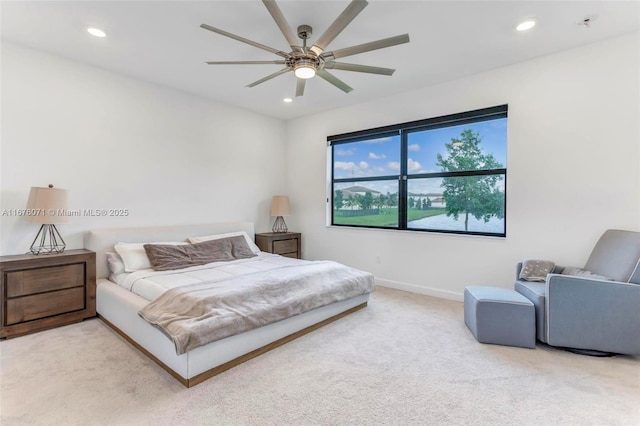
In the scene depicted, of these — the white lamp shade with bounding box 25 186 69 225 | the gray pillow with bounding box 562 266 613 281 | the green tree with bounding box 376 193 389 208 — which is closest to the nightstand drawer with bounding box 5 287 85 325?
the white lamp shade with bounding box 25 186 69 225

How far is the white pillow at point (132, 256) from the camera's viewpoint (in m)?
3.46

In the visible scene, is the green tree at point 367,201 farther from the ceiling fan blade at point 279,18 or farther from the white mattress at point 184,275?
the ceiling fan blade at point 279,18

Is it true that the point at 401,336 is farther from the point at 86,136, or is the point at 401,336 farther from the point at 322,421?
the point at 86,136

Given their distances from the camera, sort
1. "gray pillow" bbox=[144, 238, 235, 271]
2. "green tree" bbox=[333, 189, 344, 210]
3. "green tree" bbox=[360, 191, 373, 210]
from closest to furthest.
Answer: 1. "gray pillow" bbox=[144, 238, 235, 271]
2. "green tree" bbox=[360, 191, 373, 210]
3. "green tree" bbox=[333, 189, 344, 210]

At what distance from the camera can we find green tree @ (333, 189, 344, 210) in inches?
214

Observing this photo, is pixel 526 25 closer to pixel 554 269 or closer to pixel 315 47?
pixel 315 47

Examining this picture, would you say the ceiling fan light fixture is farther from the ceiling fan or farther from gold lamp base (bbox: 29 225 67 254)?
gold lamp base (bbox: 29 225 67 254)

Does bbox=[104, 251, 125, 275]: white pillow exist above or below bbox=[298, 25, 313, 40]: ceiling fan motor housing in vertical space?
below

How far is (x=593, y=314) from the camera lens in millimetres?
2484

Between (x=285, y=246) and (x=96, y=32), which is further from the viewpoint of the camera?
(x=285, y=246)

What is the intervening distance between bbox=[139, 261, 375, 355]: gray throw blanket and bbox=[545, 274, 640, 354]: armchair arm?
1.82 metres

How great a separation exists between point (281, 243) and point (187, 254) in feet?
5.95

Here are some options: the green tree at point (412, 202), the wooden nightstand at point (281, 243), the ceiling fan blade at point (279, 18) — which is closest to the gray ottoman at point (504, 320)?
the green tree at point (412, 202)

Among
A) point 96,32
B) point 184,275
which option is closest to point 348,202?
point 184,275
